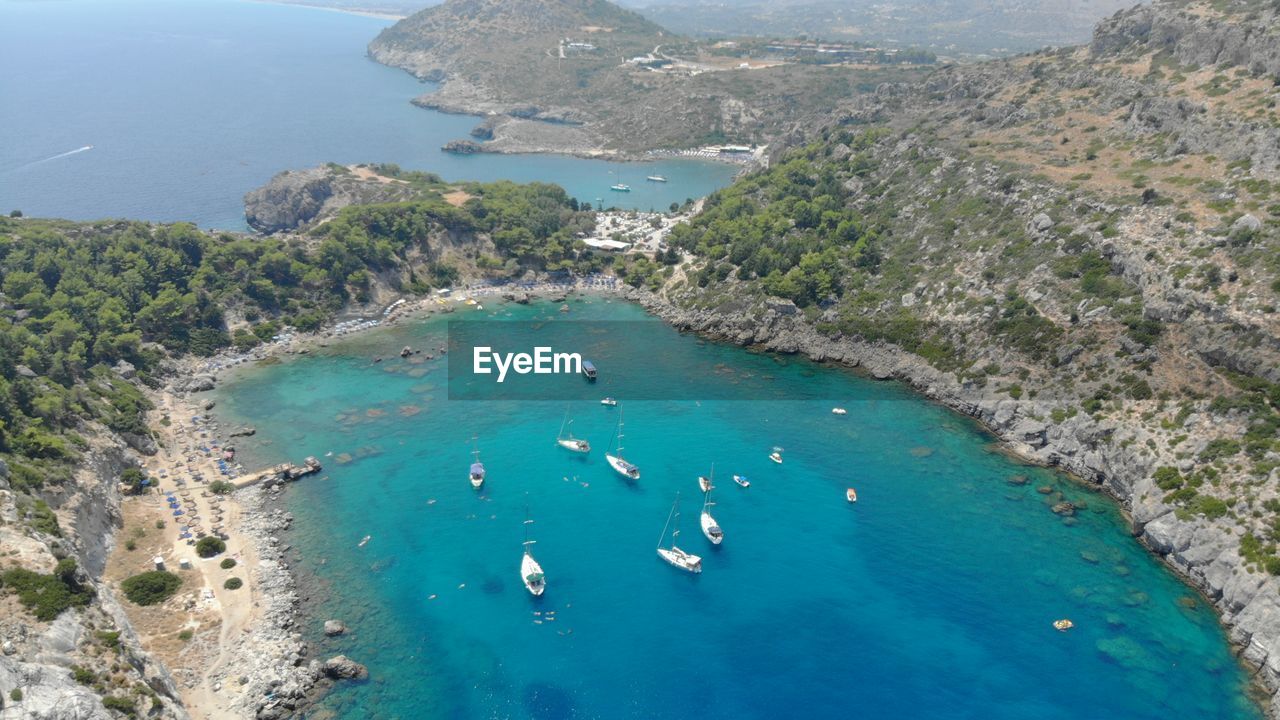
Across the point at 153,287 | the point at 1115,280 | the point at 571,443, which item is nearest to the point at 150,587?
the point at 571,443

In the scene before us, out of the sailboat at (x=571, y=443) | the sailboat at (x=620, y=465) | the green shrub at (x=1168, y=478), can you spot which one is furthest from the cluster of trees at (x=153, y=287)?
the green shrub at (x=1168, y=478)

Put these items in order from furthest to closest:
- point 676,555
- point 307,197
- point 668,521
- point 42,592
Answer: point 307,197
point 668,521
point 676,555
point 42,592

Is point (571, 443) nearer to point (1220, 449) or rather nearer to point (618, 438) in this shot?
point (618, 438)

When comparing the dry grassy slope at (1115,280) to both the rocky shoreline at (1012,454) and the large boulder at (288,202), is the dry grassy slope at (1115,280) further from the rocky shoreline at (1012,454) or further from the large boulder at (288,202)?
the large boulder at (288,202)

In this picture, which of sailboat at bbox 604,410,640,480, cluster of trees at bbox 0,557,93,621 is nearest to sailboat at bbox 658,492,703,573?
sailboat at bbox 604,410,640,480

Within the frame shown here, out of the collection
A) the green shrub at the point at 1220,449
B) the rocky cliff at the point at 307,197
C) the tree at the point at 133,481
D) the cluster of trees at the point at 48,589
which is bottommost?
the tree at the point at 133,481

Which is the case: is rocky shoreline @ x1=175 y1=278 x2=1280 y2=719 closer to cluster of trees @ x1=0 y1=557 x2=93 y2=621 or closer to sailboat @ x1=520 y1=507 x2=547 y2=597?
cluster of trees @ x1=0 y1=557 x2=93 y2=621
